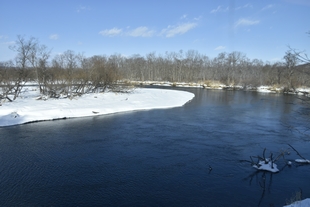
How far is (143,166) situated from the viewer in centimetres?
815

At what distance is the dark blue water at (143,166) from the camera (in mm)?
6227

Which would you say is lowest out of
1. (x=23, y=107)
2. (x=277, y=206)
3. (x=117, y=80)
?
(x=277, y=206)

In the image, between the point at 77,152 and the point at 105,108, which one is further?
the point at 105,108

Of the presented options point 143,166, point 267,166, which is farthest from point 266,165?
point 143,166

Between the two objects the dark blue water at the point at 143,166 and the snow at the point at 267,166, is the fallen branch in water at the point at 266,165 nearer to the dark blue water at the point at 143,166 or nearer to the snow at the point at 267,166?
the snow at the point at 267,166

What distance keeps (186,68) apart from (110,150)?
226 ft

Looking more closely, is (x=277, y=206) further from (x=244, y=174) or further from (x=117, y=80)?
(x=117, y=80)

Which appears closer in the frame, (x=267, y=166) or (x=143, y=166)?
(x=267, y=166)

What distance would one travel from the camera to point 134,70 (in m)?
79.2

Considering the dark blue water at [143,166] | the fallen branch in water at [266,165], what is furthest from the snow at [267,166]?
the dark blue water at [143,166]

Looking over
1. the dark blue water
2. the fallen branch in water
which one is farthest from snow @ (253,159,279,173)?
the dark blue water

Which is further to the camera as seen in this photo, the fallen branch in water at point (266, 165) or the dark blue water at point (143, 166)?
the fallen branch in water at point (266, 165)

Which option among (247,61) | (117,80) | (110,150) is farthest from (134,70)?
(110,150)

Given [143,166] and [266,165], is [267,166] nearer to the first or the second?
[266,165]
